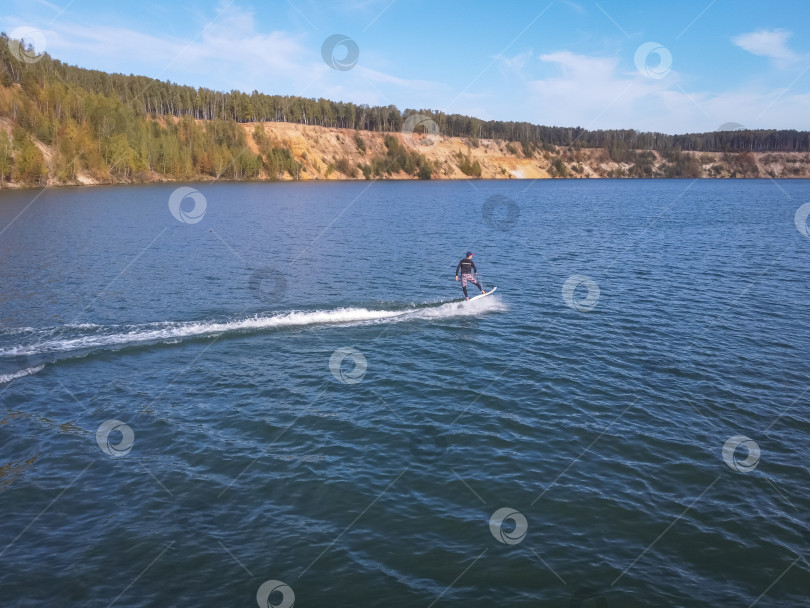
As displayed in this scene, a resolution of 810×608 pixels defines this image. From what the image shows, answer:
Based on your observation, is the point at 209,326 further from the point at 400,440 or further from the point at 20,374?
the point at 400,440

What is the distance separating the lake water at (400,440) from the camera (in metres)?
13.3

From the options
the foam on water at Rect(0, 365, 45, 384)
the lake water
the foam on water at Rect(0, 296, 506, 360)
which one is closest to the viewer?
the lake water

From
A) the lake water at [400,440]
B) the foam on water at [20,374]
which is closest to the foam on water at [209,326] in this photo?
the lake water at [400,440]

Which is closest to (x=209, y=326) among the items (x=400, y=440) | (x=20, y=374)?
(x=20, y=374)

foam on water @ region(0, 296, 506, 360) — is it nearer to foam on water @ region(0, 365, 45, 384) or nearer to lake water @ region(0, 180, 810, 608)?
lake water @ region(0, 180, 810, 608)

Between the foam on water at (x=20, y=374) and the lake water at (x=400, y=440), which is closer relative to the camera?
the lake water at (x=400, y=440)

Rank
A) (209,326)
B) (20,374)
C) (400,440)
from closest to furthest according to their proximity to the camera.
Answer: (400,440), (20,374), (209,326)

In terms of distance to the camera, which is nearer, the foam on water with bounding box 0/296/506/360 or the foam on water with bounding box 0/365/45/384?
the foam on water with bounding box 0/365/45/384

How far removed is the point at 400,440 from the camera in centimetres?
1967

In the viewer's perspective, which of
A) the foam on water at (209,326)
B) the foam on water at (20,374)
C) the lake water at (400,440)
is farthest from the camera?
the foam on water at (209,326)

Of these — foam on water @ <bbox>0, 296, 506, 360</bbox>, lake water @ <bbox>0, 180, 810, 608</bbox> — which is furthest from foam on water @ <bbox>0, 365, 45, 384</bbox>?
foam on water @ <bbox>0, 296, 506, 360</bbox>

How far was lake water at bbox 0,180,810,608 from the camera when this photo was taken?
13.3m

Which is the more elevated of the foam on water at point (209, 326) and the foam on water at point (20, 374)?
the foam on water at point (209, 326)

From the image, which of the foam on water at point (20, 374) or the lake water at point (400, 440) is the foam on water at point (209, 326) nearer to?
the lake water at point (400, 440)
